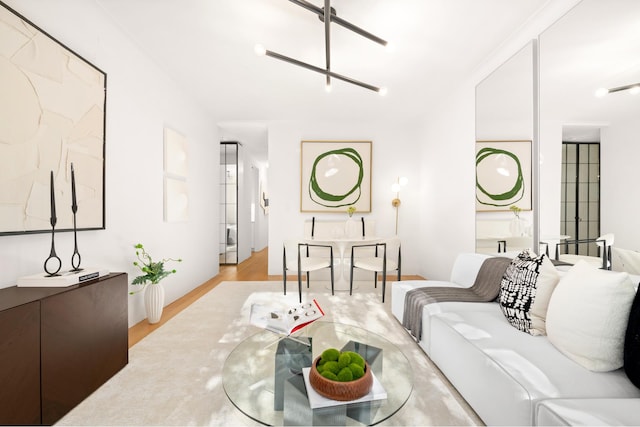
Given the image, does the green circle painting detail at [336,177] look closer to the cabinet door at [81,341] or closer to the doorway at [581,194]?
the doorway at [581,194]

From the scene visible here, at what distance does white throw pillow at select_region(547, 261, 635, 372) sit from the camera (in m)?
1.21

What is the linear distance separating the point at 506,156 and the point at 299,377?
2.86 m

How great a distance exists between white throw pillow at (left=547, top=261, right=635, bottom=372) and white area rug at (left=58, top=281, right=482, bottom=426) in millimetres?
629

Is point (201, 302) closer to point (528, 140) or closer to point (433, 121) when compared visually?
point (528, 140)

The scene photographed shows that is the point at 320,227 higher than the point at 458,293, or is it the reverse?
the point at 320,227

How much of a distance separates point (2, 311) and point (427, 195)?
A: 4785 millimetres

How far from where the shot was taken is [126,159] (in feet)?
8.63

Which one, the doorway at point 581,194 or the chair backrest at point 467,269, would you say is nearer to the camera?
the doorway at point 581,194

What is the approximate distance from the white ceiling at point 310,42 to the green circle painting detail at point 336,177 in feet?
3.50

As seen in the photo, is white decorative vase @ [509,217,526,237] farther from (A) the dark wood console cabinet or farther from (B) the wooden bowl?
(A) the dark wood console cabinet

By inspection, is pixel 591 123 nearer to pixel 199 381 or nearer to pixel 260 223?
pixel 199 381

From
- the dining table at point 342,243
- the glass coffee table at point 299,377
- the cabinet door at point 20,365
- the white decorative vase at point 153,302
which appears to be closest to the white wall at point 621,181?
the glass coffee table at point 299,377

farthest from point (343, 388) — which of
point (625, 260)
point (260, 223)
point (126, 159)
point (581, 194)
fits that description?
point (260, 223)

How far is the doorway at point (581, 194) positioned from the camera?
1984 mm
